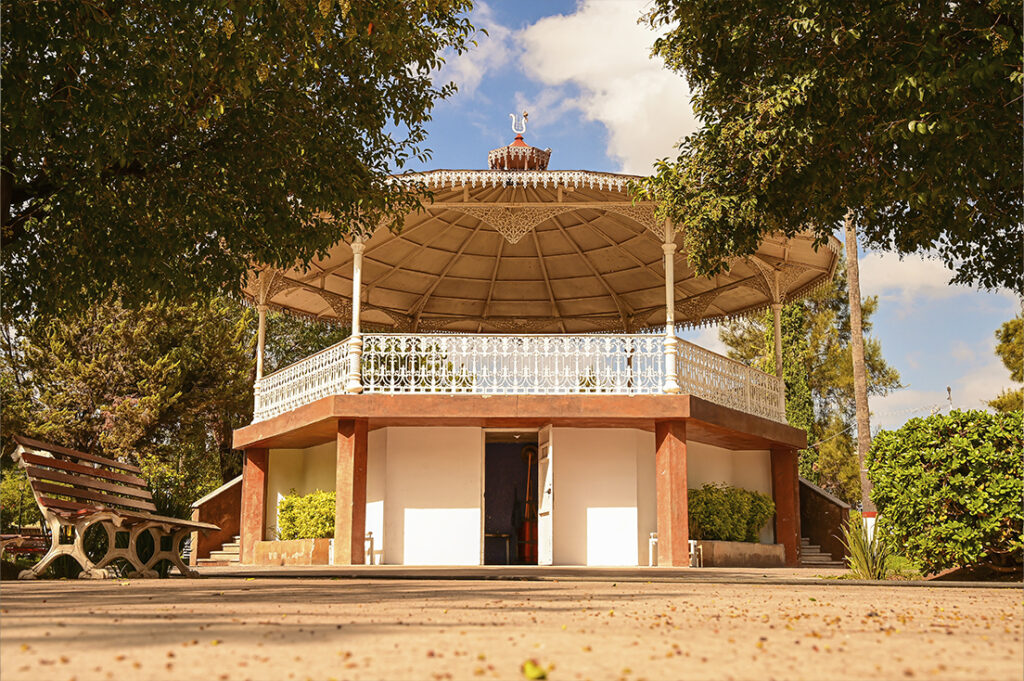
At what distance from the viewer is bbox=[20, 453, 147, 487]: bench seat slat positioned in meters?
8.30

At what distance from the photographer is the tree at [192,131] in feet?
25.2

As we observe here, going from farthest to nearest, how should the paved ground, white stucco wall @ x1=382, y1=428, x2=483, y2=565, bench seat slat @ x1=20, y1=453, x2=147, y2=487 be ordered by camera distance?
1. white stucco wall @ x1=382, y1=428, x2=483, y2=565
2. bench seat slat @ x1=20, y1=453, x2=147, y2=487
3. the paved ground

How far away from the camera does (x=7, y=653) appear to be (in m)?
3.51

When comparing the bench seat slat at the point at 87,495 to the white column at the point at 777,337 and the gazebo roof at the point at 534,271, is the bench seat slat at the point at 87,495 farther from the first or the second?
the white column at the point at 777,337

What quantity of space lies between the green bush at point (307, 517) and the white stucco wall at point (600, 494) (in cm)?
374

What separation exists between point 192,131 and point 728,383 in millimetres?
9865

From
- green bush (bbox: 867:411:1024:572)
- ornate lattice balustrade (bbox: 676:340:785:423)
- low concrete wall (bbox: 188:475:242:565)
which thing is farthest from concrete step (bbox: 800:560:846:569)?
low concrete wall (bbox: 188:475:242:565)

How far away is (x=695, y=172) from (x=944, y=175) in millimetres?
2381

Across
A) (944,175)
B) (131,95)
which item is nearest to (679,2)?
(944,175)

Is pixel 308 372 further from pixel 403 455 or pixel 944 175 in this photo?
pixel 944 175

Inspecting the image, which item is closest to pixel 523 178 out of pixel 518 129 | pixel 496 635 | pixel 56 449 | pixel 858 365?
pixel 518 129

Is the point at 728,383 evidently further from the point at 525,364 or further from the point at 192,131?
the point at 192,131

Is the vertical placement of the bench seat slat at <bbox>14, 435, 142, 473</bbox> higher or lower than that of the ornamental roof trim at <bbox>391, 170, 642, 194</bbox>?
lower

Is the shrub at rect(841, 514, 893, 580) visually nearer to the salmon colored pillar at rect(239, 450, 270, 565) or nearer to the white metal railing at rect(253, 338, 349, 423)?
the white metal railing at rect(253, 338, 349, 423)
